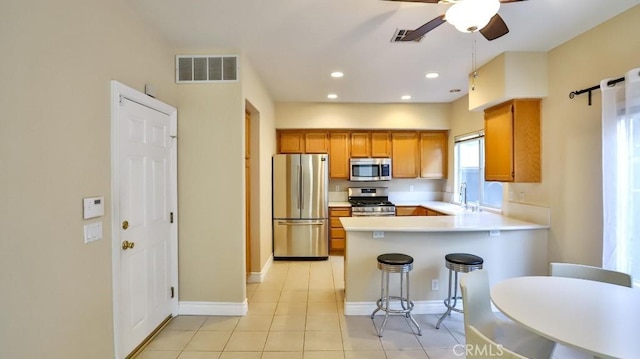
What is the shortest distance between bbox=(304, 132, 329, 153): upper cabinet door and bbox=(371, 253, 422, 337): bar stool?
2946 mm

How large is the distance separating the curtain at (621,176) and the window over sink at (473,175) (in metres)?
1.77

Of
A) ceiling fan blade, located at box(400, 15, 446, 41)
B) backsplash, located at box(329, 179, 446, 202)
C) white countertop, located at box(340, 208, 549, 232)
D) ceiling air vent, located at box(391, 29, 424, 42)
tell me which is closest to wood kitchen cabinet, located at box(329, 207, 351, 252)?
backsplash, located at box(329, 179, 446, 202)

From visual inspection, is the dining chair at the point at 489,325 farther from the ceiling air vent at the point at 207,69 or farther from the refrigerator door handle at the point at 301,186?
the refrigerator door handle at the point at 301,186

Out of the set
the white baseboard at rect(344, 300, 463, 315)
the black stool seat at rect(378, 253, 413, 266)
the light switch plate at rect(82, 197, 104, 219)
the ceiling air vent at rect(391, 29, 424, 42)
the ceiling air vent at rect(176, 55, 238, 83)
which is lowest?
the white baseboard at rect(344, 300, 463, 315)

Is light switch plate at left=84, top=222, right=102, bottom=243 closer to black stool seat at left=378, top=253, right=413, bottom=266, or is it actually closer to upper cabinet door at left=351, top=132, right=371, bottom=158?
black stool seat at left=378, top=253, right=413, bottom=266

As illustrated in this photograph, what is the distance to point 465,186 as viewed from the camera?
458cm

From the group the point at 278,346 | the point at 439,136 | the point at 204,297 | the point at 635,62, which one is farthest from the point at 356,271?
the point at 439,136

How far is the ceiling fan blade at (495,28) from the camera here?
5.98ft

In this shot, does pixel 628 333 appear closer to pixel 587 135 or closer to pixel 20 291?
pixel 587 135

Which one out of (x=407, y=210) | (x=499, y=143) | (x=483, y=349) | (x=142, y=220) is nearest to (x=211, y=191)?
(x=142, y=220)

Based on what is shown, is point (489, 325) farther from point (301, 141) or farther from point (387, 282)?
point (301, 141)

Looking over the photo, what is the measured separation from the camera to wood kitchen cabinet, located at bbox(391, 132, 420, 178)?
552cm

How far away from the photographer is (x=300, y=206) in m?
4.76

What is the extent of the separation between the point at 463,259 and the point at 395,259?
2.05 ft
